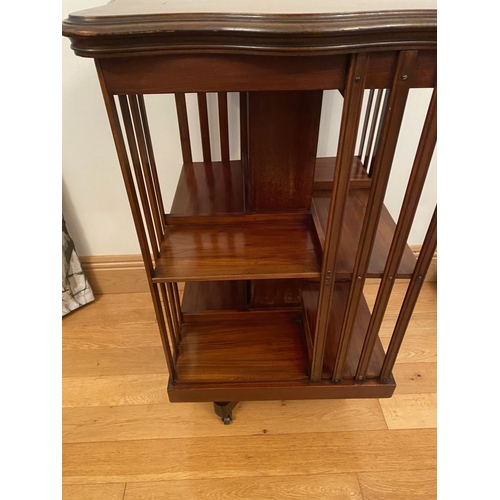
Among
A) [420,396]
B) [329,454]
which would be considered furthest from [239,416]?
[420,396]

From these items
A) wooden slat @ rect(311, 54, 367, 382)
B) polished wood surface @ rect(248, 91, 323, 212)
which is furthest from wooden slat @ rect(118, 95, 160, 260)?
wooden slat @ rect(311, 54, 367, 382)

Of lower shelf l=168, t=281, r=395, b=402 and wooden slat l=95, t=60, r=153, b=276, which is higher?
wooden slat l=95, t=60, r=153, b=276

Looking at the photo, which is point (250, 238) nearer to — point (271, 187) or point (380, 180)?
point (271, 187)

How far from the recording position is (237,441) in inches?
42.0

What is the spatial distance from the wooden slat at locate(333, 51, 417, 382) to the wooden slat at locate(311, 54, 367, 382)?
0.05m

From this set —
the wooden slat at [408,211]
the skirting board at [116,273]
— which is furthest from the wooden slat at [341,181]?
the skirting board at [116,273]

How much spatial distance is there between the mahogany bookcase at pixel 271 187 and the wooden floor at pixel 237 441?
12cm

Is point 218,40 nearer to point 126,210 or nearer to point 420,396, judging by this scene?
point 126,210

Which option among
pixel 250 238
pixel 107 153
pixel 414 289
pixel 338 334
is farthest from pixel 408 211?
pixel 107 153

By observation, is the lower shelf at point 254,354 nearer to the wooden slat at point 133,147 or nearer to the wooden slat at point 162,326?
the wooden slat at point 162,326

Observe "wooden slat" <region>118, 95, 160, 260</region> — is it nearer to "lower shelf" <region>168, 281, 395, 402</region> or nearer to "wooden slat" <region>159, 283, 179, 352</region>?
"wooden slat" <region>159, 283, 179, 352</region>

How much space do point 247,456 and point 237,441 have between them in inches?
1.9

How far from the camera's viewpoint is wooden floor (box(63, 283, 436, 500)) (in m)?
0.98

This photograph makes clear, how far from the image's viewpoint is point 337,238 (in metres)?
0.74
